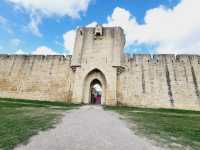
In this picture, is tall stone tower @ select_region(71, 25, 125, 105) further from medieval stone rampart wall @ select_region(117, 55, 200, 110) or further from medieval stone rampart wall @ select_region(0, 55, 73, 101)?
medieval stone rampart wall @ select_region(0, 55, 73, 101)

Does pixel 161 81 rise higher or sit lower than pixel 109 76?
lower

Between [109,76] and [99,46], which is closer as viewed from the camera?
[109,76]

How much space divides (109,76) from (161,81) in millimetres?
4301

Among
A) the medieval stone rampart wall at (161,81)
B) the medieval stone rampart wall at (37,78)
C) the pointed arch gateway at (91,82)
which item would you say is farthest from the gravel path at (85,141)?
the medieval stone rampart wall at (37,78)

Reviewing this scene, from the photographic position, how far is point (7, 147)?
3467mm

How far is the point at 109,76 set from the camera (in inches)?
636

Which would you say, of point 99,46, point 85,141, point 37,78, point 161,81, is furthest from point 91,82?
point 85,141

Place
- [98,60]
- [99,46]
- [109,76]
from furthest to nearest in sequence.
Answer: [99,46] → [98,60] → [109,76]

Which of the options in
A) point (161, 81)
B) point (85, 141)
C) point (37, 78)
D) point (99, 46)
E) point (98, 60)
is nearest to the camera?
point (85, 141)

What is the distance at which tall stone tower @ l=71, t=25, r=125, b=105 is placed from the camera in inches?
633

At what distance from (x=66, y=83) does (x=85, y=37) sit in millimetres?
4556

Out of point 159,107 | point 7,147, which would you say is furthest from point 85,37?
point 7,147

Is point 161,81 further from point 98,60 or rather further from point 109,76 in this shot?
point 98,60

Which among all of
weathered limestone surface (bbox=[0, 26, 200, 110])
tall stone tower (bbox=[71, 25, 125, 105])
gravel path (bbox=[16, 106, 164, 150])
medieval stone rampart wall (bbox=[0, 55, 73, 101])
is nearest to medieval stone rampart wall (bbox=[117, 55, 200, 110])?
weathered limestone surface (bbox=[0, 26, 200, 110])
